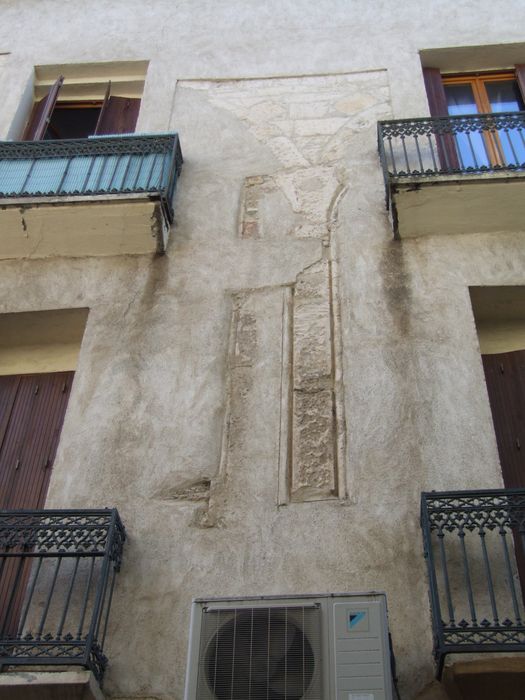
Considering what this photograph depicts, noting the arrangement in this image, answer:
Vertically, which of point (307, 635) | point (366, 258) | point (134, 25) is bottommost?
point (307, 635)

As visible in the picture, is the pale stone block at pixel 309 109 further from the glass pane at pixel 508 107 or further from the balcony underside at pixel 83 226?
the balcony underside at pixel 83 226

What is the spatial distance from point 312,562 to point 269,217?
11.7 feet

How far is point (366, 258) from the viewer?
7488mm

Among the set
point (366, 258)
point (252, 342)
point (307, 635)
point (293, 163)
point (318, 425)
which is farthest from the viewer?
point (293, 163)

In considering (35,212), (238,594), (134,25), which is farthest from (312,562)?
A: (134,25)

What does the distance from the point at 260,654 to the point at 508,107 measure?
694cm

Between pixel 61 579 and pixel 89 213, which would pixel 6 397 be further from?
pixel 61 579

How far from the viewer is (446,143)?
866 centimetres

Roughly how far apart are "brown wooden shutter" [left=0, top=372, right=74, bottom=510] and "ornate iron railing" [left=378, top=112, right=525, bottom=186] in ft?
11.6

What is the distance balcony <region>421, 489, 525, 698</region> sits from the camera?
16.2 feet

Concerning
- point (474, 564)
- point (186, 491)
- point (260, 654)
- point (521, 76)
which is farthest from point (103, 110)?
point (260, 654)

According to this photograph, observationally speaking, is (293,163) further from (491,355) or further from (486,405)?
(486,405)

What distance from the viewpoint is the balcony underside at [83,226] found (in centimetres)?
772

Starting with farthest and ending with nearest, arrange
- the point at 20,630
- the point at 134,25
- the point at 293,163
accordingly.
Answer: the point at 134,25, the point at 293,163, the point at 20,630
